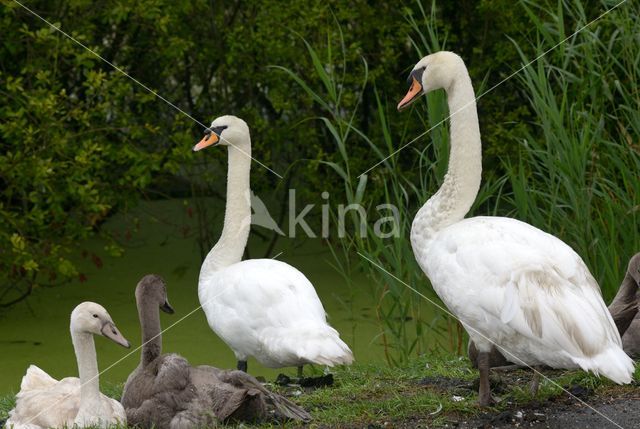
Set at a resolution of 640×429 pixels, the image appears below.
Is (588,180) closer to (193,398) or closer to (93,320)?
(193,398)

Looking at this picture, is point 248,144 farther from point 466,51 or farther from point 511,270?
point 466,51

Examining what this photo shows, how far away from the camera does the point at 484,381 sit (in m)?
4.70

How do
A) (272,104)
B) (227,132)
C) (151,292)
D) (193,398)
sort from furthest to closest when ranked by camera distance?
(272,104) → (227,132) → (151,292) → (193,398)

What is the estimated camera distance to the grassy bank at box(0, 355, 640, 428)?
4.68 meters

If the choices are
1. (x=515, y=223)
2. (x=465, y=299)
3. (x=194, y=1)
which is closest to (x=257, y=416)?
(x=465, y=299)

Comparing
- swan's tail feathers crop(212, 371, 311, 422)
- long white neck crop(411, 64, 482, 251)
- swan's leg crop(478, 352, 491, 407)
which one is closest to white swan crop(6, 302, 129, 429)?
swan's tail feathers crop(212, 371, 311, 422)

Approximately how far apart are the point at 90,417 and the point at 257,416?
69 cm

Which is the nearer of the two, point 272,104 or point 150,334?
point 150,334

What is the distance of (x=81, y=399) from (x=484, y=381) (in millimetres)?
1688

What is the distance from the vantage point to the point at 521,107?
365 inches

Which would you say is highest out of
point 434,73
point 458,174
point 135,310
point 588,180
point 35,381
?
point 434,73

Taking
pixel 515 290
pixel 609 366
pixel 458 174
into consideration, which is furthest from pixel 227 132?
pixel 609 366

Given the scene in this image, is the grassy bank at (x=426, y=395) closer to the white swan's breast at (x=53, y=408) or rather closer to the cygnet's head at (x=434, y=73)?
the white swan's breast at (x=53, y=408)

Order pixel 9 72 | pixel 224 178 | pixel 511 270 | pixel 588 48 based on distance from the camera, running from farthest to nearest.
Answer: pixel 224 178 → pixel 9 72 → pixel 588 48 → pixel 511 270
